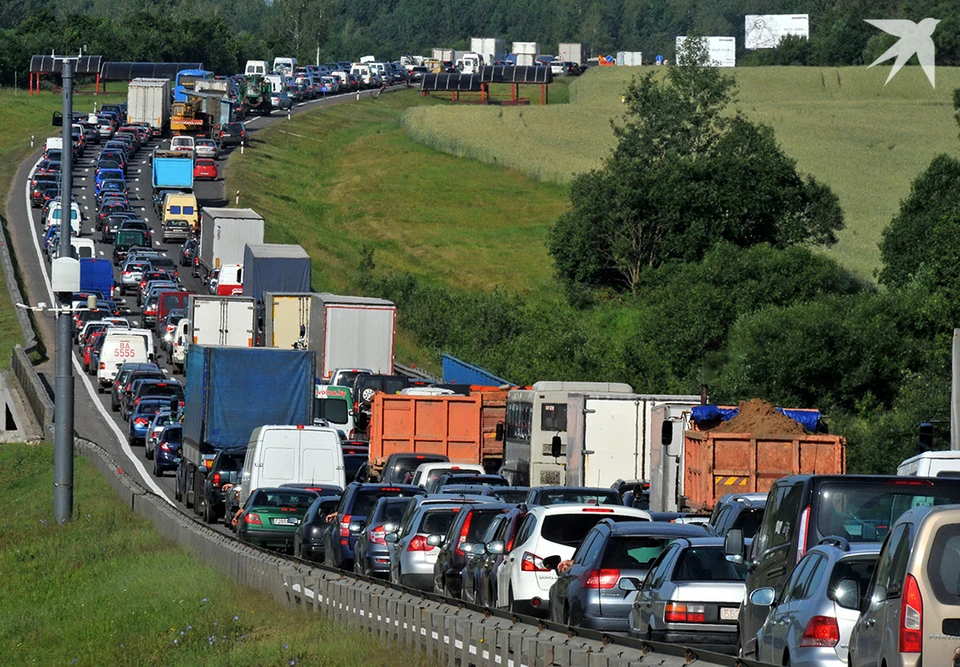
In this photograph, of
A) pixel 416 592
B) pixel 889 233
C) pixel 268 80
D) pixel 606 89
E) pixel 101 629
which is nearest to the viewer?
pixel 416 592

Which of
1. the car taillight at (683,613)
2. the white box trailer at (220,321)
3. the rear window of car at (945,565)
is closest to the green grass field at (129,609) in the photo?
the car taillight at (683,613)

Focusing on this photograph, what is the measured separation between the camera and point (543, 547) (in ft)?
57.1

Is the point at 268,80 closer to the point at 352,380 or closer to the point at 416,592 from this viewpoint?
the point at 352,380

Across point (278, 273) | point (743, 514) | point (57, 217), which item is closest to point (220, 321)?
point (278, 273)

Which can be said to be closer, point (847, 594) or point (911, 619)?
point (911, 619)

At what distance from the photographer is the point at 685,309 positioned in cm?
6412

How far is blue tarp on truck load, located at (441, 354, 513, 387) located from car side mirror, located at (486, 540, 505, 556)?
32.1 metres

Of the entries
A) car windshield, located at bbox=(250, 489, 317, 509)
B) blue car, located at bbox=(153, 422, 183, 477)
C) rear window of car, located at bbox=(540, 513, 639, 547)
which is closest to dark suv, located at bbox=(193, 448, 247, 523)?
car windshield, located at bbox=(250, 489, 317, 509)

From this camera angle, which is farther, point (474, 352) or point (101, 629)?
point (474, 352)

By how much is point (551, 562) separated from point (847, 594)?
678cm

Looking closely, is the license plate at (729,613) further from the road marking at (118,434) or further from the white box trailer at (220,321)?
the white box trailer at (220,321)

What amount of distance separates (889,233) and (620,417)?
43816 mm

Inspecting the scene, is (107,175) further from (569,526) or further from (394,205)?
(569,526)

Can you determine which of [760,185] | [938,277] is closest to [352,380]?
[938,277]
